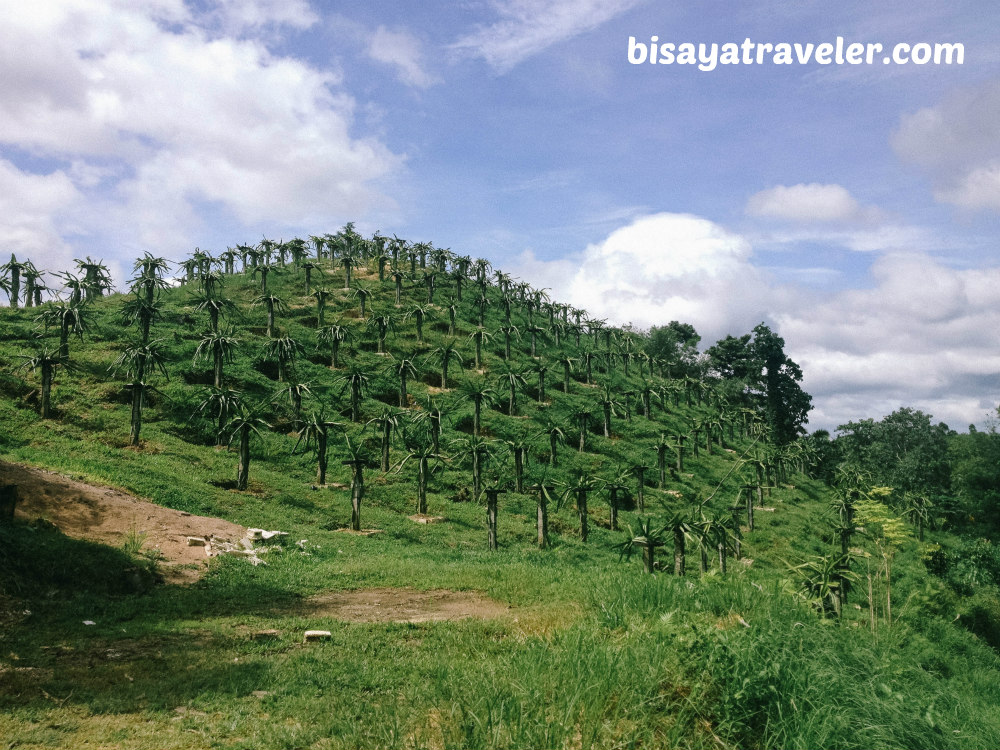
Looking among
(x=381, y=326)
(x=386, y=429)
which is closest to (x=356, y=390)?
(x=386, y=429)

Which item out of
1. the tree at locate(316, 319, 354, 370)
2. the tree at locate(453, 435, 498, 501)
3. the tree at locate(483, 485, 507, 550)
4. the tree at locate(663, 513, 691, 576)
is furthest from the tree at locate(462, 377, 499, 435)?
the tree at locate(663, 513, 691, 576)

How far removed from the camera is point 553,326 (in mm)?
101500

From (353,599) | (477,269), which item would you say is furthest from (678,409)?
(353,599)

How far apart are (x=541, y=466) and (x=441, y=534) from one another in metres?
22.5

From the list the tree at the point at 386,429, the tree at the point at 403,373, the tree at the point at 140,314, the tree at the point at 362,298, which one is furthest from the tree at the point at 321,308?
the tree at the point at 386,429

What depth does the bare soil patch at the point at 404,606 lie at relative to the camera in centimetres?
1278

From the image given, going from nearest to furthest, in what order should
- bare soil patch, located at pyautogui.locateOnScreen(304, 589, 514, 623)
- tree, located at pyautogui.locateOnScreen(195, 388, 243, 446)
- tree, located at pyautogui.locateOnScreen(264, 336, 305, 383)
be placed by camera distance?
bare soil patch, located at pyautogui.locateOnScreen(304, 589, 514, 623), tree, located at pyautogui.locateOnScreen(195, 388, 243, 446), tree, located at pyautogui.locateOnScreen(264, 336, 305, 383)

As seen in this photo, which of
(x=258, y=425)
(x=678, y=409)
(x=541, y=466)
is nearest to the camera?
(x=258, y=425)

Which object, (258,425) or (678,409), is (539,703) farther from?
(678,409)

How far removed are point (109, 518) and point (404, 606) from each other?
12015 mm

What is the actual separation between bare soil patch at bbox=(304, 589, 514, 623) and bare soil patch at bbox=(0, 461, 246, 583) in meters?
4.79

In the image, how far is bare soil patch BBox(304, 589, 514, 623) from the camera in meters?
12.8

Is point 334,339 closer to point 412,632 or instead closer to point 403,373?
point 403,373

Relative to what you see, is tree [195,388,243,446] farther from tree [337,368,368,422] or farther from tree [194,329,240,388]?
tree [337,368,368,422]
